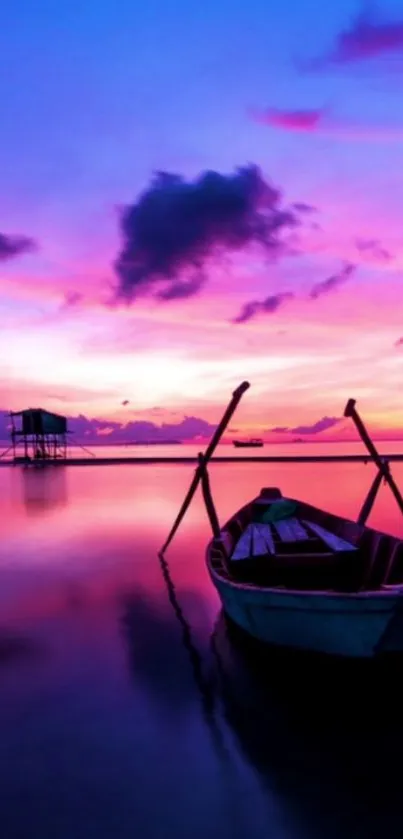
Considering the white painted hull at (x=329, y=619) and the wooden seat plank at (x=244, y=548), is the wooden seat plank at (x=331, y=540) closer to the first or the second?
the wooden seat plank at (x=244, y=548)

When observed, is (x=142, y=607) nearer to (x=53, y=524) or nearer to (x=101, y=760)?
(x=101, y=760)

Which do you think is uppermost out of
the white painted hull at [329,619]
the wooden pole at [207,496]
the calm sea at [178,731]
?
the wooden pole at [207,496]

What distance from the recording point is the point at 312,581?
484 inches

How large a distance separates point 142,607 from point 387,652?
27.1 ft

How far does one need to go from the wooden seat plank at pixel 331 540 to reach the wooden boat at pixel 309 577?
0.02m

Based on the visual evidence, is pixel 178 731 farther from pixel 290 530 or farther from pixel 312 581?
pixel 290 530

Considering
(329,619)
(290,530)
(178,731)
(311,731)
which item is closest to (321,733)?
(311,731)

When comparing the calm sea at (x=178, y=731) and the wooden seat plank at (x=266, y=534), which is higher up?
the wooden seat plank at (x=266, y=534)

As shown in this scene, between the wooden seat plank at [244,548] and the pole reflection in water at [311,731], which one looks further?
the wooden seat plank at [244,548]

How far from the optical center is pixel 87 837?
19.5 ft

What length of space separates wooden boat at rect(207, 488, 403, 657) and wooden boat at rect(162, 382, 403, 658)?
1cm

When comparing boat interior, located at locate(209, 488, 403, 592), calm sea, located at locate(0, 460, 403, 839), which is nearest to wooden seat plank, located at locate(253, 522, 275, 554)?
boat interior, located at locate(209, 488, 403, 592)

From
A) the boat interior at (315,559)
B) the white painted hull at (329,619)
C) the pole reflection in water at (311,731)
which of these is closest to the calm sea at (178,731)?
the pole reflection in water at (311,731)

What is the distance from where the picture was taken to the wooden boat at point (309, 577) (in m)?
8.38
